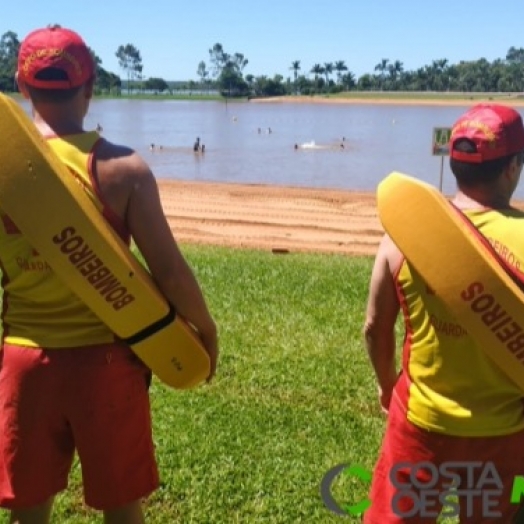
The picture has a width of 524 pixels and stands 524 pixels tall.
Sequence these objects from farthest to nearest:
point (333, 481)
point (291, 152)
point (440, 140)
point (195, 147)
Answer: point (291, 152), point (195, 147), point (440, 140), point (333, 481)

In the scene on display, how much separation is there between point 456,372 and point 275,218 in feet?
49.2

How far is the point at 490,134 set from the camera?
7.98 feet

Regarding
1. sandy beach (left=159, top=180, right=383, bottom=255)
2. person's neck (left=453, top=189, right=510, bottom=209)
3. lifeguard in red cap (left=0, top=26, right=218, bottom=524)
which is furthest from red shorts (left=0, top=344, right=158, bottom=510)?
sandy beach (left=159, top=180, right=383, bottom=255)

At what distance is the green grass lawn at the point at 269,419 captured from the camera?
12.7ft

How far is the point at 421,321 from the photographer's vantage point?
2.55 meters

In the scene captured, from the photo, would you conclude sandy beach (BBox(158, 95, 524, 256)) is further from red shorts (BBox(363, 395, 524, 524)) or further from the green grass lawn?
red shorts (BBox(363, 395, 524, 524))

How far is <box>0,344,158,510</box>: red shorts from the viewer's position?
8.46ft

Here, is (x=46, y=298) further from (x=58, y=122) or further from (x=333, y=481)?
(x=333, y=481)

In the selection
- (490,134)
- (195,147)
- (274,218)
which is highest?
(490,134)

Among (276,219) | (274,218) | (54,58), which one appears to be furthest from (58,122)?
(274,218)

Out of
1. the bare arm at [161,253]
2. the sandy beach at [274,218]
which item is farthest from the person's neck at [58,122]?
the sandy beach at [274,218]

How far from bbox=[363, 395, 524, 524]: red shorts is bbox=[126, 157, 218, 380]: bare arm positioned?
63cm

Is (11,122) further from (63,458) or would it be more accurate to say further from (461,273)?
Result: (461,273)

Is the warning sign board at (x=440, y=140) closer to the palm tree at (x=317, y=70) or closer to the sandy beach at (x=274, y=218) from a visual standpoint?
the sandy beach at (x=274, y=218)
